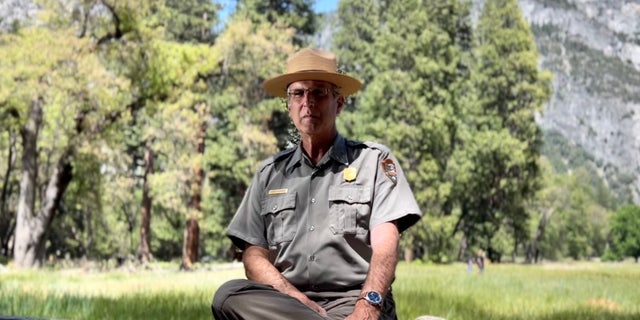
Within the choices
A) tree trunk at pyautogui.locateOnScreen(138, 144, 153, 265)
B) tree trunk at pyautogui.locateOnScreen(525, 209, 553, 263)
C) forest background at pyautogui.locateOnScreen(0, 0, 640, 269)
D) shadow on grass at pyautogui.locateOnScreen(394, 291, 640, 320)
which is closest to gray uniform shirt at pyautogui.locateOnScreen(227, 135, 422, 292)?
shadow on grass at pyautogui.locateOnScreen(394, 291, 640, 320)

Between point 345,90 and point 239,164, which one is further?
point 239,164

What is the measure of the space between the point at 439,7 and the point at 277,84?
60.2 ft

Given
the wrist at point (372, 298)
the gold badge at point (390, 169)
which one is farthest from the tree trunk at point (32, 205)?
the wrist at point (372, 298)

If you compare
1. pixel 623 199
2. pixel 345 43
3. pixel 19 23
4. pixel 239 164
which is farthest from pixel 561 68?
pixel 19 23

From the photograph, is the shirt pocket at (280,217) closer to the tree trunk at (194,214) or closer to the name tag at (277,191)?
the name tag at (277,191)

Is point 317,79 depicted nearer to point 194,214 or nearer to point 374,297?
point 374,297

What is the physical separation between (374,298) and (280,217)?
1.16 feet

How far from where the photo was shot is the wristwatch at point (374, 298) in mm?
1792

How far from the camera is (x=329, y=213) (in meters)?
1.95

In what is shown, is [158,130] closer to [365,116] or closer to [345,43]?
[365,116]

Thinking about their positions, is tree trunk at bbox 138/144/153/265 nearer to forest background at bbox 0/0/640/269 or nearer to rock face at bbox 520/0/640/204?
forest background at bbox 0/0/640/269

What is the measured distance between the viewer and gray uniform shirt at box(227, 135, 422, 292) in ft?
6.36

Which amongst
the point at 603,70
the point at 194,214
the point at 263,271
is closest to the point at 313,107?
the point at 263,271

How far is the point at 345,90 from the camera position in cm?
207
